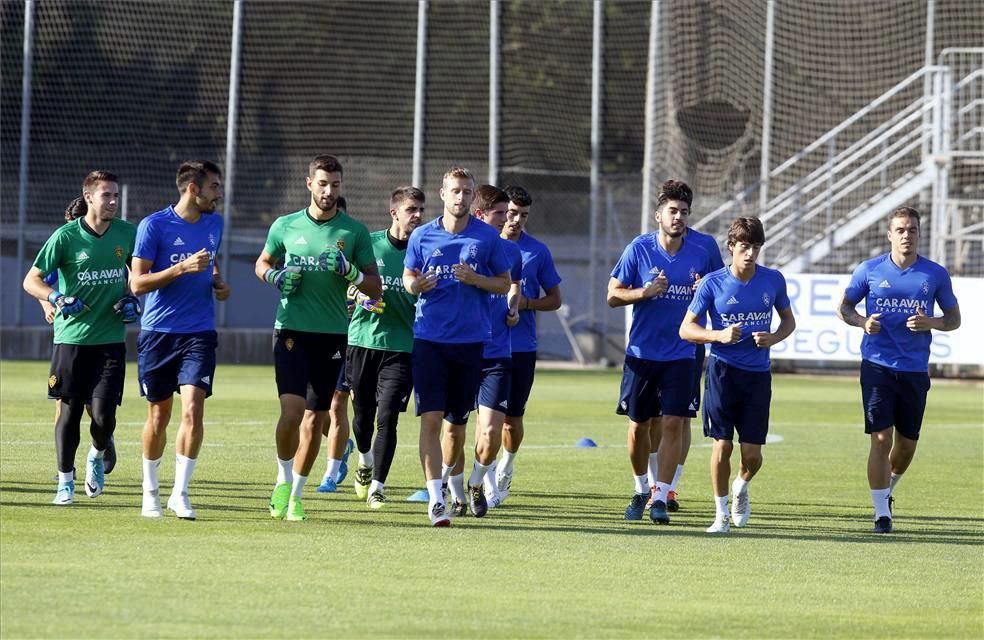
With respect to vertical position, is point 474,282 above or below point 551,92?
below

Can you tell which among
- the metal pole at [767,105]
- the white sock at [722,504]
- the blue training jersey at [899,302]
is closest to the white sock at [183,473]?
the white sock at [722,504]

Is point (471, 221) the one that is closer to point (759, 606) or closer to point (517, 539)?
point (517, 539)

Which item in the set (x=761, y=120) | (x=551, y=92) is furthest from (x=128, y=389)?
(x=551, y=92)

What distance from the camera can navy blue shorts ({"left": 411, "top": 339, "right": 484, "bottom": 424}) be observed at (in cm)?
1085

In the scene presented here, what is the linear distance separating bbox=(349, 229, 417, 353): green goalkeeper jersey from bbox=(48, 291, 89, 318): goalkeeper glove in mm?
1992

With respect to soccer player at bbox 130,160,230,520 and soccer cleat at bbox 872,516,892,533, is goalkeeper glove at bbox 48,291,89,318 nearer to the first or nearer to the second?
soccer player at bbox 130,160,230,520

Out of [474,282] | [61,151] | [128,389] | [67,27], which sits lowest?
[128,389]

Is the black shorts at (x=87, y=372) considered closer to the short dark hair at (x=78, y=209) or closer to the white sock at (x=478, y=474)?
the short dark hair at (x=78, y=209)

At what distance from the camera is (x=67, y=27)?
35500 mm

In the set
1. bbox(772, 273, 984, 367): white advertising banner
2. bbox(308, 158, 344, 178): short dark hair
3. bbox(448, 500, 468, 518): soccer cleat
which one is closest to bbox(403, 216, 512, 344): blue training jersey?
bbox(308, 158, 344, 178): short dark hair

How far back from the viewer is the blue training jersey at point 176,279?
10.8 m

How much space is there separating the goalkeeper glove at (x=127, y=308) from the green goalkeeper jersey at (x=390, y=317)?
5.36 feet

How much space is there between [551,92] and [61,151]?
47.6 ft

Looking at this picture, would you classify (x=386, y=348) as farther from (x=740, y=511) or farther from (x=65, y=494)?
(x=740, y=511)
